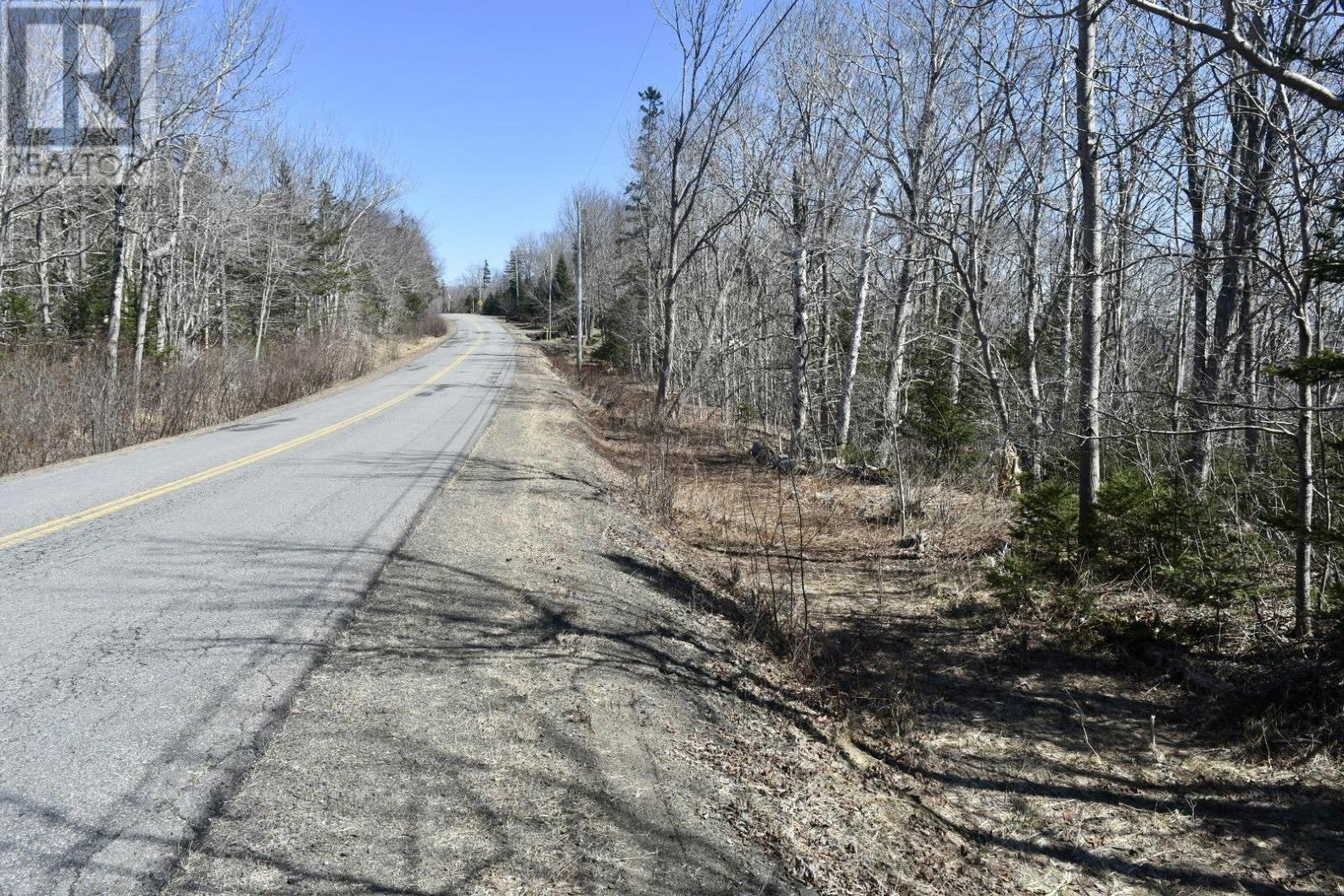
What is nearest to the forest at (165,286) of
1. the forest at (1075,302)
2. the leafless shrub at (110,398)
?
the leafless shrub at (110,398)

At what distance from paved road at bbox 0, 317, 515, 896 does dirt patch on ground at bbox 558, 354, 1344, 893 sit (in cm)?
239

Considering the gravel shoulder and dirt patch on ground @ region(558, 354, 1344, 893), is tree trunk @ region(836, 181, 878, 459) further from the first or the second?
the gravel shoulder

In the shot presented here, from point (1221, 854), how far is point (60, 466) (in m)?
12.8

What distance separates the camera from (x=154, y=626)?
188 inches

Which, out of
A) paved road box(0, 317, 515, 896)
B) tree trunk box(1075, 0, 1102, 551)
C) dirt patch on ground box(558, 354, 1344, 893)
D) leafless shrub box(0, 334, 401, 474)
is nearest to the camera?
paved road box(0, 317, 515, 896)

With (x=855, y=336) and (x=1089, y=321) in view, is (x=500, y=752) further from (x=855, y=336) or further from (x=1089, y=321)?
(x=855, y=336)

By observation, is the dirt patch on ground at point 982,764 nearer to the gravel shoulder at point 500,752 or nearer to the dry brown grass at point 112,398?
the gravel shoulder at point 500,752

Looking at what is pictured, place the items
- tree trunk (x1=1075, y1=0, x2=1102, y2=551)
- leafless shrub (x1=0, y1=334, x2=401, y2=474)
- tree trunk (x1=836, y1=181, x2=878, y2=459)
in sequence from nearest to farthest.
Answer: tree trunk (x1=1075, y1=0, x2=1102, y2=551)
leafless shrub (x1=0, y1=334, x2=401, y2=474)
tree trunk (x1=836, y1=181, x2=878, y2=459)

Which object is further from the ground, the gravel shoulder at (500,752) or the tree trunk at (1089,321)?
the tree trunk at (1089,321)

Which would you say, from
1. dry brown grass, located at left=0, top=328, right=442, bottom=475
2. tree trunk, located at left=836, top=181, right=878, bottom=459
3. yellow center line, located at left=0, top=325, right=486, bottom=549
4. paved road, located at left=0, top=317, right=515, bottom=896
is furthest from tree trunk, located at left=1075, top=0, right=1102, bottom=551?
dry brown grass, located at left=0, top=328, right=442, bottom=475

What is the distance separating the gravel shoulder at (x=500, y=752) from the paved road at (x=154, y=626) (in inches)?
9.1

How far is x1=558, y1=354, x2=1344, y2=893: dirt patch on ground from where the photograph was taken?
393 centimetres

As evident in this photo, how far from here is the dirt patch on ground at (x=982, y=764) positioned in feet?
12.9

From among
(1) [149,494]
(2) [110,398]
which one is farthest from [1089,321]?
(2) [110,398]
